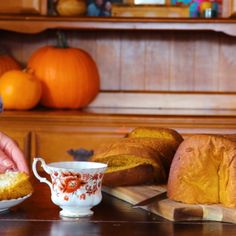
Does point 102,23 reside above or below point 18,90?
above

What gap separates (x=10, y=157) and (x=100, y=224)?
337mm

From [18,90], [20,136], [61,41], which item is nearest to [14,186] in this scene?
[20,136]

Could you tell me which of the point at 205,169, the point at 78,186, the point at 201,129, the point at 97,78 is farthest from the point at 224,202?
the point at 97,78

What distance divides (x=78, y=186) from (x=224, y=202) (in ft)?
0.89

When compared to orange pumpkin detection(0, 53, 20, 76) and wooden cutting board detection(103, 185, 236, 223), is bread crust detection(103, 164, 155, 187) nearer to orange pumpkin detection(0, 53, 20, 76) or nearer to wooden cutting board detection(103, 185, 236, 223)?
wooden cutting board detection(103, 185, 236, 223)

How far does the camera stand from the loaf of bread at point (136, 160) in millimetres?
1273

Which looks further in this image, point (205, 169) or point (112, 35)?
point (112, 35)

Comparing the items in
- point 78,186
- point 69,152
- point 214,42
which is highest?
point 214,42

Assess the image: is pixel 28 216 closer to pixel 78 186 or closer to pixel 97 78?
pixel 78 186

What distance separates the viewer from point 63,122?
2533 millimetres

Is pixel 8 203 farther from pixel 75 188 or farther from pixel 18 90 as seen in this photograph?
pixel 18 90

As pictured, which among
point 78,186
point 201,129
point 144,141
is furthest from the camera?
point 201,129

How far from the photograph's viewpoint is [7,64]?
2.91 meters

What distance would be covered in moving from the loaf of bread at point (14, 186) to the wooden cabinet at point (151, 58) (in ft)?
4.86
